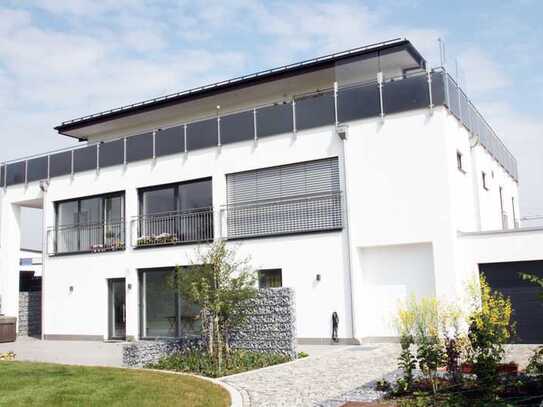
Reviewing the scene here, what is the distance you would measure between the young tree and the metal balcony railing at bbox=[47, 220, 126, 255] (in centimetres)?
842

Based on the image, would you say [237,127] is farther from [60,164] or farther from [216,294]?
[60,164]

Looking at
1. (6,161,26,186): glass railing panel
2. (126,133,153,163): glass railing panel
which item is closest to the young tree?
(126,133,153,163): glass railing panel

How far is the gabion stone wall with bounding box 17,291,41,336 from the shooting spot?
24797 millimetres

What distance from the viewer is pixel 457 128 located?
56.6 feet

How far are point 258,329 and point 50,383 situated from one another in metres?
5.09

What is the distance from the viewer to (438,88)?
629 inches

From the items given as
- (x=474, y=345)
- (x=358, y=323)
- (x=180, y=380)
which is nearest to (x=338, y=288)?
(x=358, y=323)

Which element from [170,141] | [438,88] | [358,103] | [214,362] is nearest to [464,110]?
[438,88]

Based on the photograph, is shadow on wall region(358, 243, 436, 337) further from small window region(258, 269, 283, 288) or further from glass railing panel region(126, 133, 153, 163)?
glass railing panel region(126, 133, 153, 163)

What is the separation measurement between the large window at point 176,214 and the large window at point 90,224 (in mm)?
1094

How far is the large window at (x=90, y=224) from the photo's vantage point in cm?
2205

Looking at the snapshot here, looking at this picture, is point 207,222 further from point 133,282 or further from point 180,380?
point 180,380

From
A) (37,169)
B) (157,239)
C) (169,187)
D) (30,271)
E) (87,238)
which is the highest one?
(37,169)

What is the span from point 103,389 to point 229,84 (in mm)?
13785
